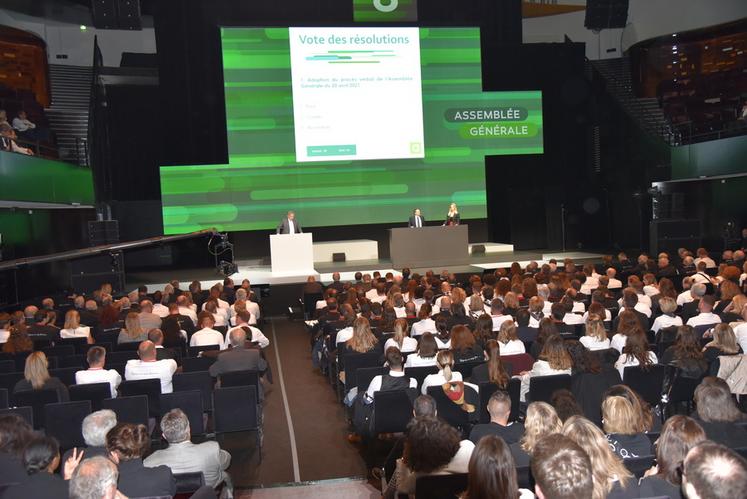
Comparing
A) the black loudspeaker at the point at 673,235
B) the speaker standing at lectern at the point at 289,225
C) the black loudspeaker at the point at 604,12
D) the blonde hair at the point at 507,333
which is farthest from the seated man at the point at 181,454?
the black loudspeaker at the point at 604,12

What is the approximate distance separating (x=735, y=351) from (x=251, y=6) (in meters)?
15.4

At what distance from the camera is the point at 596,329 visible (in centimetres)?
725

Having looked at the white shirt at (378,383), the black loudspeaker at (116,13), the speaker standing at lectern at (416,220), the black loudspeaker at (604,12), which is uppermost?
the black loudspeaker at (116,13)

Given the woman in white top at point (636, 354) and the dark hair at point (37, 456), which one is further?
the woman in white top at point (636, 354)

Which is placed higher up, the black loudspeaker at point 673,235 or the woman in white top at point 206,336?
the black loudspeaker at point 673,235

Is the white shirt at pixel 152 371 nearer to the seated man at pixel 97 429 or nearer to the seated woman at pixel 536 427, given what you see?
the seated man at pixel 97 429

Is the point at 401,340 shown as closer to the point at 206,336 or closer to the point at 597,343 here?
the point at 597,343

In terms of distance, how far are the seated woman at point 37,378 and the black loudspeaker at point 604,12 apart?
15.7 meters

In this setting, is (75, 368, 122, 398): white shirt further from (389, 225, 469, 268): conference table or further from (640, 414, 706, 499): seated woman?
(389, 225, 469, 268): conference table

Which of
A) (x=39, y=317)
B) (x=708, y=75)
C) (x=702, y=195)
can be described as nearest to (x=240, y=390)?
(x=39, y=317)

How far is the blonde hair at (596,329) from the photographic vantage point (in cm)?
724

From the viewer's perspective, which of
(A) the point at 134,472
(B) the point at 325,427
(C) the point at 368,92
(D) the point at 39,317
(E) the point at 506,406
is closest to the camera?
(A) the point at 134,472

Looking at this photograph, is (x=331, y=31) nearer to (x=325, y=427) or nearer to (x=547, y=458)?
(x=325, y=427)

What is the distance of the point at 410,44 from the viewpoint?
60.8ft
